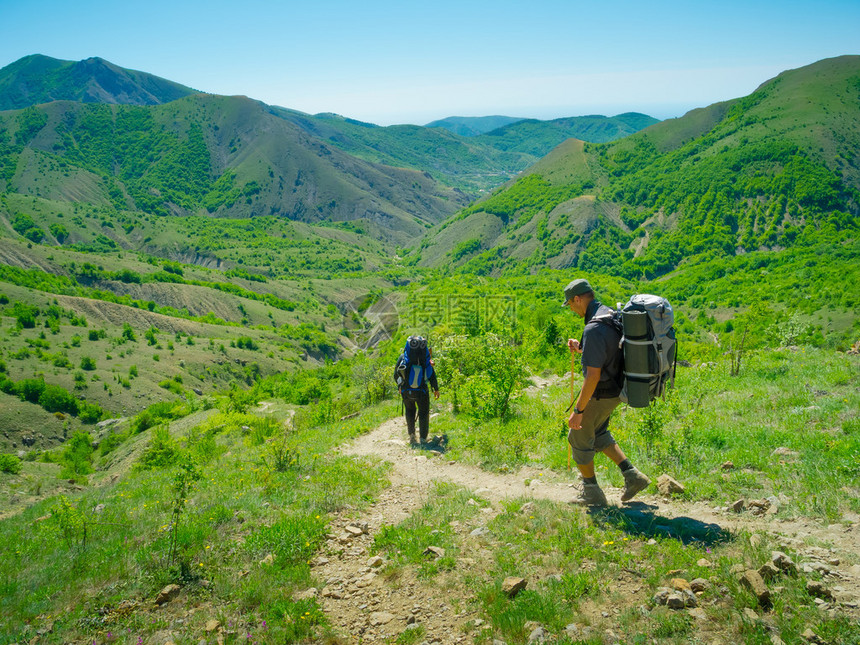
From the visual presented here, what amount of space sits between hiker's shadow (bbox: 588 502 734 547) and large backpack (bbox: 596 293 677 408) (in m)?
1.17

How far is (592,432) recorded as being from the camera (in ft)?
17.1

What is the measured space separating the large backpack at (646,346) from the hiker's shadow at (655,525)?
1.17 m

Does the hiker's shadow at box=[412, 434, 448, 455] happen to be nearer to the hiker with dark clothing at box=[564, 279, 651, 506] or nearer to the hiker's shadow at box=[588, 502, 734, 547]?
the hiker with dark clothing at box=[564, 279, 651, 506]

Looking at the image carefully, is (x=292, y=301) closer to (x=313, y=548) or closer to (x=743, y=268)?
(x=743, y=268)

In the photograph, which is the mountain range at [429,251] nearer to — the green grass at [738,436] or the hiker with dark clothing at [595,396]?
the green grass at [738,436]

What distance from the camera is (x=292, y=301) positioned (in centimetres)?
9994

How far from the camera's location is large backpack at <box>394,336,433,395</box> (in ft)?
31.0

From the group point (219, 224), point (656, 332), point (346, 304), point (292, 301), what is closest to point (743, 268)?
point (346, 304)

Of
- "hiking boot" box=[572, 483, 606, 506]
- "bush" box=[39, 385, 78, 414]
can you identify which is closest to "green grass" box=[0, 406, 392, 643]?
"hiking boot" box=[572, 483, 606, 506]

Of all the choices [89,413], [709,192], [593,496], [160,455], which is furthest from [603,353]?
[709,192]

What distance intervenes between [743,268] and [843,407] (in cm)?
8893

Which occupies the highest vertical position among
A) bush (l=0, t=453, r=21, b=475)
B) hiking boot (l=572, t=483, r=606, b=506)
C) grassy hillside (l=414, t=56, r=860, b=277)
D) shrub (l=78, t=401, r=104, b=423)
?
grassy hillside (l=414, t=56, r=860, b=277)

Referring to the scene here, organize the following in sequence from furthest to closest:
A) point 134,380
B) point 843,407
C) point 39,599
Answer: point 134,380
point 843,407
point 39,599

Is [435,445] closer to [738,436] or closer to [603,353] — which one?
[738,436]
